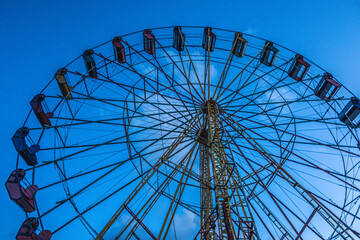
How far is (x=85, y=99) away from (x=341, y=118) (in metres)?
15.3

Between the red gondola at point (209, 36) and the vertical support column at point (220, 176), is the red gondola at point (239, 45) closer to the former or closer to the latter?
the red gondola at point (209, 36)

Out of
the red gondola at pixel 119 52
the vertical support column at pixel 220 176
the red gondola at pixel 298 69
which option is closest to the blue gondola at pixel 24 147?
the red gondola at pixel 119 52

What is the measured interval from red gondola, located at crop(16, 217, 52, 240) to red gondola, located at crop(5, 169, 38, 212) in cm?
59

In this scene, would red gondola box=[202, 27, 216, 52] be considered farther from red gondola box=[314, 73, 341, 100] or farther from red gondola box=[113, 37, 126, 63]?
red gondola box=[314, 73, 341, 100]

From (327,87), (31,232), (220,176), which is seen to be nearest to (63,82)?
(31,232)

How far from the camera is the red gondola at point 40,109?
45.4ft

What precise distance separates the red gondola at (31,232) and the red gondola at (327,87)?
671 inches

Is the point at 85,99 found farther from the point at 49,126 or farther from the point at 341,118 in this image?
the point at 341,118

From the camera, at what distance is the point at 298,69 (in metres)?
17.7

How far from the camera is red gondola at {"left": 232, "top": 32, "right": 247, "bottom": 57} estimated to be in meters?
17.5

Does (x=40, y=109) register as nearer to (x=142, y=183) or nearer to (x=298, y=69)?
(x=142, y=183)

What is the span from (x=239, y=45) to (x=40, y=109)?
12672 millimetres

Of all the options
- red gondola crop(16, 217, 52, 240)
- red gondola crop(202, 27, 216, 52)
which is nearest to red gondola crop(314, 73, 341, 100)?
red gondola crop(202, 27, 216, 52)

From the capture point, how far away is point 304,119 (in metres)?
15.1
